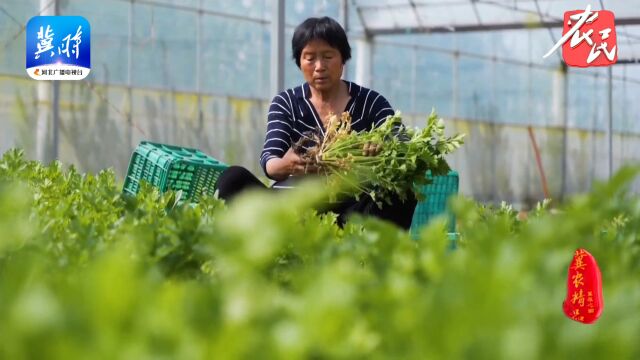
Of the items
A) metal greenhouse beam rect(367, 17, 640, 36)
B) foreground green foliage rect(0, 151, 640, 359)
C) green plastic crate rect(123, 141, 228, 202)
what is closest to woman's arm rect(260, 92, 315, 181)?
green plastic crate rect(123, 141, 228, 202)

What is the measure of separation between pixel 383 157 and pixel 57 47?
6.22m

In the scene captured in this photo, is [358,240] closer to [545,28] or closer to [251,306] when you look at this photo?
[251,306]

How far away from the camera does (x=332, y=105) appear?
173 inches

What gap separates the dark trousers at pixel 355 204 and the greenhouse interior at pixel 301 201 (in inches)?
18.2

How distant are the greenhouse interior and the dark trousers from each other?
0.46 metres

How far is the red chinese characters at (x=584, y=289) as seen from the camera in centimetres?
113

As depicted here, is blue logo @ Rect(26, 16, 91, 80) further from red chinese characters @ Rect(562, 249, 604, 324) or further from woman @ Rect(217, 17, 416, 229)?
red chinese characters @ Rect(562, 249, 604, 324)

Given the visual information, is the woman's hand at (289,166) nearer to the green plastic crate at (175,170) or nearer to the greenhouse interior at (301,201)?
the greenhouse interior at (301,201)

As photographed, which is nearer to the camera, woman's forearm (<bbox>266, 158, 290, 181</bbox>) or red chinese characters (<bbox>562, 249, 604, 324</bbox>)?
red chinese characters (<bbox>562, 249, 604, 324</bbox>)

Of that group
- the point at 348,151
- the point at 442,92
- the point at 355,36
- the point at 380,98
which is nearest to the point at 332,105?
the point at 380,98

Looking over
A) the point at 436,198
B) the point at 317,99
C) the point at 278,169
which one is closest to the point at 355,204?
the point at 278,169

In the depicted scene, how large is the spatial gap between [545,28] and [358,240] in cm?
1711

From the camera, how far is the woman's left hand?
3.67 m

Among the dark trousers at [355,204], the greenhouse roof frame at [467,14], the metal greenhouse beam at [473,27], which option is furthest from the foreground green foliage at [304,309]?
the metal greenhouse beam at [473,27]
